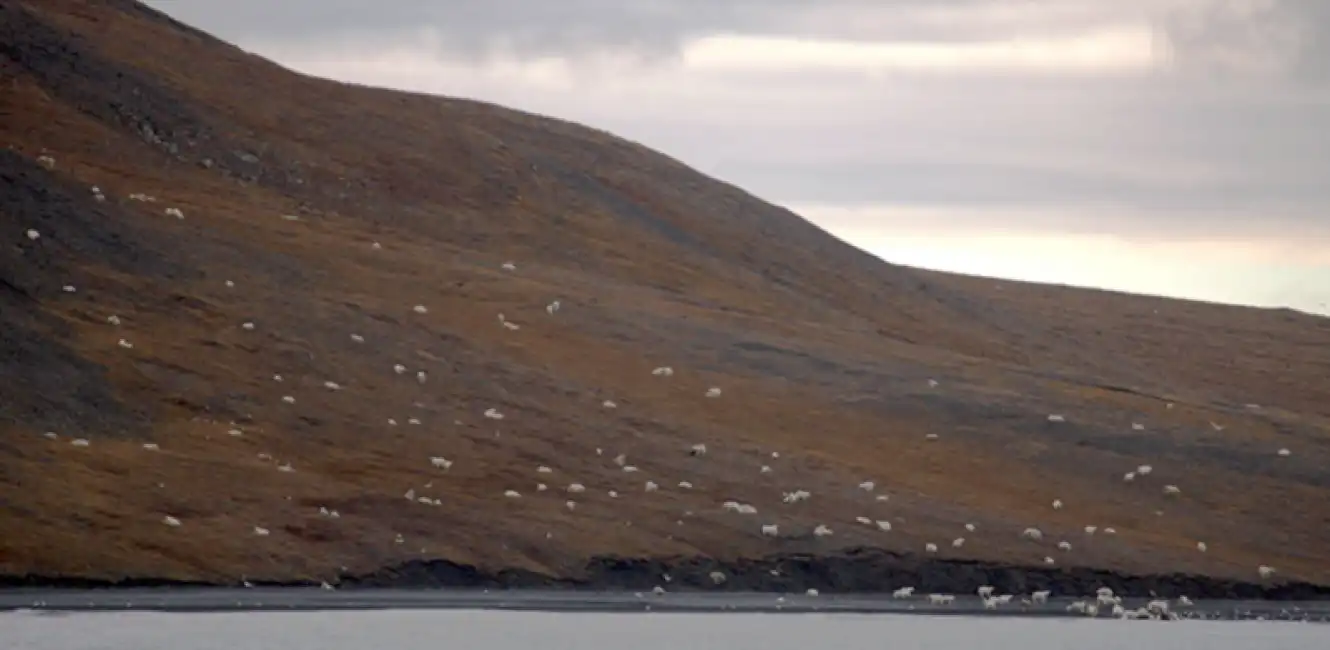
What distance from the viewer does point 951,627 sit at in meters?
64.6

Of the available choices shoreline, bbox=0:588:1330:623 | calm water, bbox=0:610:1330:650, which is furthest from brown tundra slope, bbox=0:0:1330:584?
calm water, bbox=0:610:1330:650

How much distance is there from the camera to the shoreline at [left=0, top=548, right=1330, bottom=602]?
70.8 metres

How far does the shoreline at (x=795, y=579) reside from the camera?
232ft

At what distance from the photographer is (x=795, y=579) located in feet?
252

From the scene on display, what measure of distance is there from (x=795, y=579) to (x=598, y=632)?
19474mm

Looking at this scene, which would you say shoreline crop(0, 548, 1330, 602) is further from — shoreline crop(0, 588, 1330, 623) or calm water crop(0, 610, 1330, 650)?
calm water crop(0, 610, 1330, 650)

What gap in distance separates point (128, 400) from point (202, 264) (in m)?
16.6

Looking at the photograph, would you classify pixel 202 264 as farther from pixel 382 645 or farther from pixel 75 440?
pixel 382 645

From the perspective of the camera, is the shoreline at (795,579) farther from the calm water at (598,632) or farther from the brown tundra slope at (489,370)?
the calm water at (598,632)

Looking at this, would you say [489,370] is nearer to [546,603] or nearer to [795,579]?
[795,579]

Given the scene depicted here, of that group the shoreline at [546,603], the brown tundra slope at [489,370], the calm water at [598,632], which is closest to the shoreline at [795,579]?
the brown tundra slope at [489,370]

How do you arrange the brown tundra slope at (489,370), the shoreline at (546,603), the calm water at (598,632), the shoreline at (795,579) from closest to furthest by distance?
the calm water at (598,632)
the shoreline at (546,603)
the shoreline at (795,579)
the brown tundra slope at (489,370)

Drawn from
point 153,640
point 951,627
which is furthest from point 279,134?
Result: point 153,640

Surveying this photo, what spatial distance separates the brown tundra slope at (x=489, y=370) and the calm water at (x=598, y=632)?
10.2m
